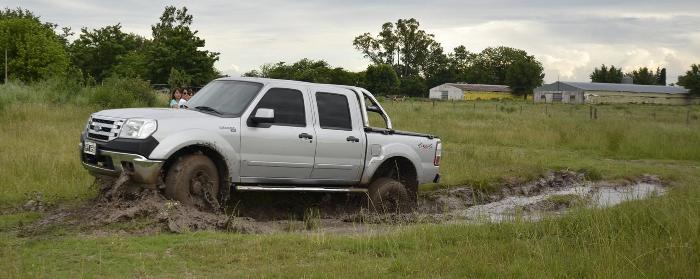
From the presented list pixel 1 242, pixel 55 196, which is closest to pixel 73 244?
pixel 1 242

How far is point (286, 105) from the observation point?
10.5 m

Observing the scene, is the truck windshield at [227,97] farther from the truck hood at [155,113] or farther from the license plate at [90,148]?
the license plate at [90,148]

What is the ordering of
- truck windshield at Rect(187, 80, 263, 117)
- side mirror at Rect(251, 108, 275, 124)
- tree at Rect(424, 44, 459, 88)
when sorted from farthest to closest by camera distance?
tree at Rect(424, 44, 459, 88) → truck windshield at Rect(187, 80, 263, 117) → side mirror at Rect(251, 108, 275, 124)

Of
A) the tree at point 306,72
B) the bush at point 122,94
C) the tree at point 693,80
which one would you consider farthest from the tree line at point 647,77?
the bush at point 122,94

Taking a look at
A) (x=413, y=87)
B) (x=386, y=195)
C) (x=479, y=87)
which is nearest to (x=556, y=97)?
(x=479, y=87)

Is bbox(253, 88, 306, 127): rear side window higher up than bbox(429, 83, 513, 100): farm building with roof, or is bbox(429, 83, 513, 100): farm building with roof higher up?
bbox(429, 83, 513, 100): farm building with roof

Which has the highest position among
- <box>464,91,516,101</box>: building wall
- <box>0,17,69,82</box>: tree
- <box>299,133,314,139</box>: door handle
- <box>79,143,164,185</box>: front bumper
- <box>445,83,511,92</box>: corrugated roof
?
<box>0,17,69,82</box>: tree

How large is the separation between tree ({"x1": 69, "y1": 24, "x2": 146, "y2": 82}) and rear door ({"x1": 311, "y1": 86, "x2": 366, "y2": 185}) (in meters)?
68.7

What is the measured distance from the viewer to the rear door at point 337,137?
10664 mm

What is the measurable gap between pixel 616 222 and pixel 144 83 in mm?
25346

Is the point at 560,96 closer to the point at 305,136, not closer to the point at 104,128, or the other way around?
the point at 305,136

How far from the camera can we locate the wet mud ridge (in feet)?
29.2

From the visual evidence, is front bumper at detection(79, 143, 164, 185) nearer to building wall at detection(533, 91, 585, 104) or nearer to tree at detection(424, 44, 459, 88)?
building wall at detection(533, 91, 585, 104)

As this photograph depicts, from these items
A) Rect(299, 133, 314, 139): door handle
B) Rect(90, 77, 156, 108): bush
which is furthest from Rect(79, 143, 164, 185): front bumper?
Rect(90, 77, 156, 108): bush
